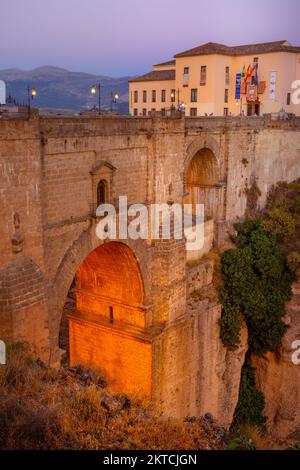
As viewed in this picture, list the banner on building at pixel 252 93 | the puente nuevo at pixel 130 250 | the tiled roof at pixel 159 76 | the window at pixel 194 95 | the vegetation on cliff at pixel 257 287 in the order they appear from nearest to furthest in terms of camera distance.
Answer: the puente nuevo at pixel 130 250, the vegetation on cliff at pixel 257 287, the banner on building at pixel 252 93, the window at pixel 194 95, the tiled roof at pixel 159 76

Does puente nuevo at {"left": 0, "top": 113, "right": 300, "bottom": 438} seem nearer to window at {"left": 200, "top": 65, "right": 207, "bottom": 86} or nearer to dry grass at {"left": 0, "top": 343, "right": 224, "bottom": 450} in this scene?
dry grass at {"left": 0, "top": 343, "right": 224, "bottom": 450}

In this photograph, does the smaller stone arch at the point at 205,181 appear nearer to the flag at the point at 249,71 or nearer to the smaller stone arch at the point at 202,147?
the smaller stone arch at the point at 202,147

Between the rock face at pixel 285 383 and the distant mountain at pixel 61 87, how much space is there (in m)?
41.7

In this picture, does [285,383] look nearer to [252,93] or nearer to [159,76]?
[252,93]

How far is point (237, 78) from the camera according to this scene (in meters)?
38.0

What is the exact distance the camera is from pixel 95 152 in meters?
13.4

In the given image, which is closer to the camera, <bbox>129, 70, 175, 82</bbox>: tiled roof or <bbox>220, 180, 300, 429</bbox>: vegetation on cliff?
<bbox>220, 180, 300, 429</bbox>: vegetation on cliff

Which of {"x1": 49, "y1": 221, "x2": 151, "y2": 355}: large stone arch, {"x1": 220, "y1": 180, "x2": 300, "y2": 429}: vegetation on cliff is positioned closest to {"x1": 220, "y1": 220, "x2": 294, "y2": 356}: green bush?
{"x1": 220, "y1": 180, "x2": 300, "y2": 429}: vegetation on cliff

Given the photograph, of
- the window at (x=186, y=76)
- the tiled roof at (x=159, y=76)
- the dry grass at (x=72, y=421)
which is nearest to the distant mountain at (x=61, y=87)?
the tiled roof at (x=159, y=76)

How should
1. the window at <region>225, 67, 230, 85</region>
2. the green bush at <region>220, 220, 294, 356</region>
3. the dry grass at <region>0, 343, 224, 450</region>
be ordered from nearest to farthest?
1. the dry grass at <region>0, 343, 224, 450</region>
2. the green bush at <region>220, 220, 294, 356</region>
3. the window at <region>225, 67, 230, 85</region>

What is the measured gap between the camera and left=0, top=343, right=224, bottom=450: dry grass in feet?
21.3

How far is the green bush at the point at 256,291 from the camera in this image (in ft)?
64.5

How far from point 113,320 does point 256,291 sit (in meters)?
6.23

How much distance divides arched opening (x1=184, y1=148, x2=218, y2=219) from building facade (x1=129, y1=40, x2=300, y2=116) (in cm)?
1614
